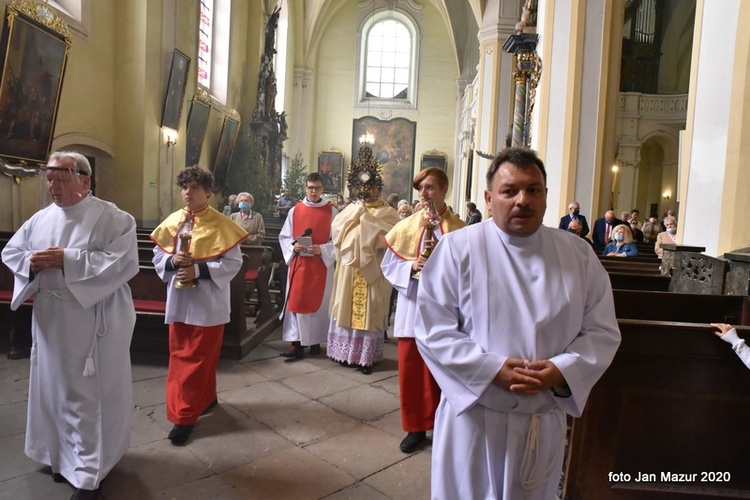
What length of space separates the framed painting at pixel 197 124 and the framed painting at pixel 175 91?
861mm

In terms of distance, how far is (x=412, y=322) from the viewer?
316 centimetres

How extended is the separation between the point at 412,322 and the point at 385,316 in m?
1.72

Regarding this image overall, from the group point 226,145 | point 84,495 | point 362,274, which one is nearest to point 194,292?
point 84,495

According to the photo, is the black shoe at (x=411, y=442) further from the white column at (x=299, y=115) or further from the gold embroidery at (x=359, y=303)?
the white column at (x=299, y=115)

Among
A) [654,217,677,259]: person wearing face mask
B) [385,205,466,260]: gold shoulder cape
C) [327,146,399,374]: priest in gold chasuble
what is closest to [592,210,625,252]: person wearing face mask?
[654,217,677,259]: person wearing face mask

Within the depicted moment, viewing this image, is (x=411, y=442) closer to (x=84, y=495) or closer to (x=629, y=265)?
(x=84, y=495)

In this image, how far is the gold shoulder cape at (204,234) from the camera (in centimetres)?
335

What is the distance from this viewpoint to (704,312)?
10.0 ft

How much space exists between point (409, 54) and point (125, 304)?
2366cm

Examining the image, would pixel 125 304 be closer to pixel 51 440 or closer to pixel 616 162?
pixel 51 440

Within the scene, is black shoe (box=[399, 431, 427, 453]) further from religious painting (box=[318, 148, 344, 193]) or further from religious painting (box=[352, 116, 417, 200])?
religious painting (box=[352, 116, 417, 200])

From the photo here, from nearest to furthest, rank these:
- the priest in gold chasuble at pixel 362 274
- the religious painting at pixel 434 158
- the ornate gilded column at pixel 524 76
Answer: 1. the priest in gold chasuble at pixel 362 274
2. the ornate gilded column at pixel 524 76
3. the religious painting at pixel 434 158

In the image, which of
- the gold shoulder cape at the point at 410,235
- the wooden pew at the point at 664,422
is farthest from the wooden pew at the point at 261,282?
the wooden pew at the point at 664,422

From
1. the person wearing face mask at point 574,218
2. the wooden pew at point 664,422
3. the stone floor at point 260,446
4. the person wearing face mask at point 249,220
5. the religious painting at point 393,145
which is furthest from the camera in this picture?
the religious painting at point 393,145
